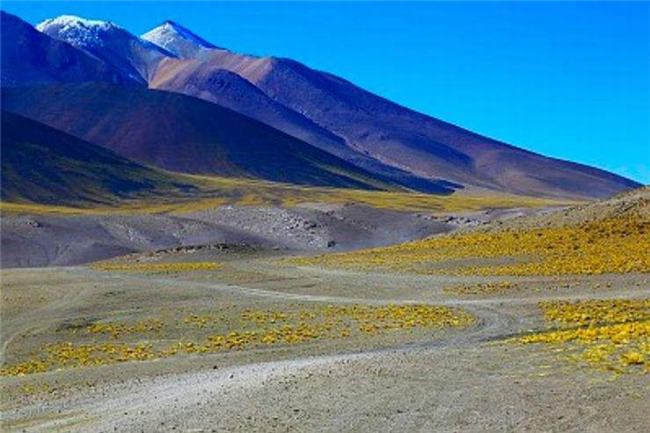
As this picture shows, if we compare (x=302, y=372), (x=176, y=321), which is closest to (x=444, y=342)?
(x=302, y=372)

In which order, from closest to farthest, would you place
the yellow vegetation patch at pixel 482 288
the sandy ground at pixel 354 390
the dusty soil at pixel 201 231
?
the sandy ground at pixel 354 390
the yellow vegetation patch at pixel 482 288
the dusty soil at pixel 201 231

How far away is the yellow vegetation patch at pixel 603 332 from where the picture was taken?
47.4ft

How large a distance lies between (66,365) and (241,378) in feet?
23.8

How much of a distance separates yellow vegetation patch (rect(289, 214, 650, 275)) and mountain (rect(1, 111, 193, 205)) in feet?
310

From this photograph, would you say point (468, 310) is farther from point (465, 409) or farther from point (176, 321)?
point (465, 409)

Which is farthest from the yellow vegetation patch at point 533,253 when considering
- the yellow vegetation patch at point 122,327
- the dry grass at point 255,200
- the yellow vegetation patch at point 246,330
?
the dry grass at point 255,200

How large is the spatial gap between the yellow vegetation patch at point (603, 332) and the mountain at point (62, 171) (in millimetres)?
118805

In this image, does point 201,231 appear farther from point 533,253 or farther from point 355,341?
point 355,341

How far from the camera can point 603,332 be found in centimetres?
1744

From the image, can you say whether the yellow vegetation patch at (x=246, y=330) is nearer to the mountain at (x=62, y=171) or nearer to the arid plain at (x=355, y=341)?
the arid plain at (x=355, y=341)

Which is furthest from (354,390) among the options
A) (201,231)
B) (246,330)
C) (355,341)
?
(201,231)

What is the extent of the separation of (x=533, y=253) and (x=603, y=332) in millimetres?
25466

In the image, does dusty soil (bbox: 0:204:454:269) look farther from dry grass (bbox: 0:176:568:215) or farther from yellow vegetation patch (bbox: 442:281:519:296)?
dry grass (bbox: 0:176:568:215)

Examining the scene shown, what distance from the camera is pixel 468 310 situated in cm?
2655
